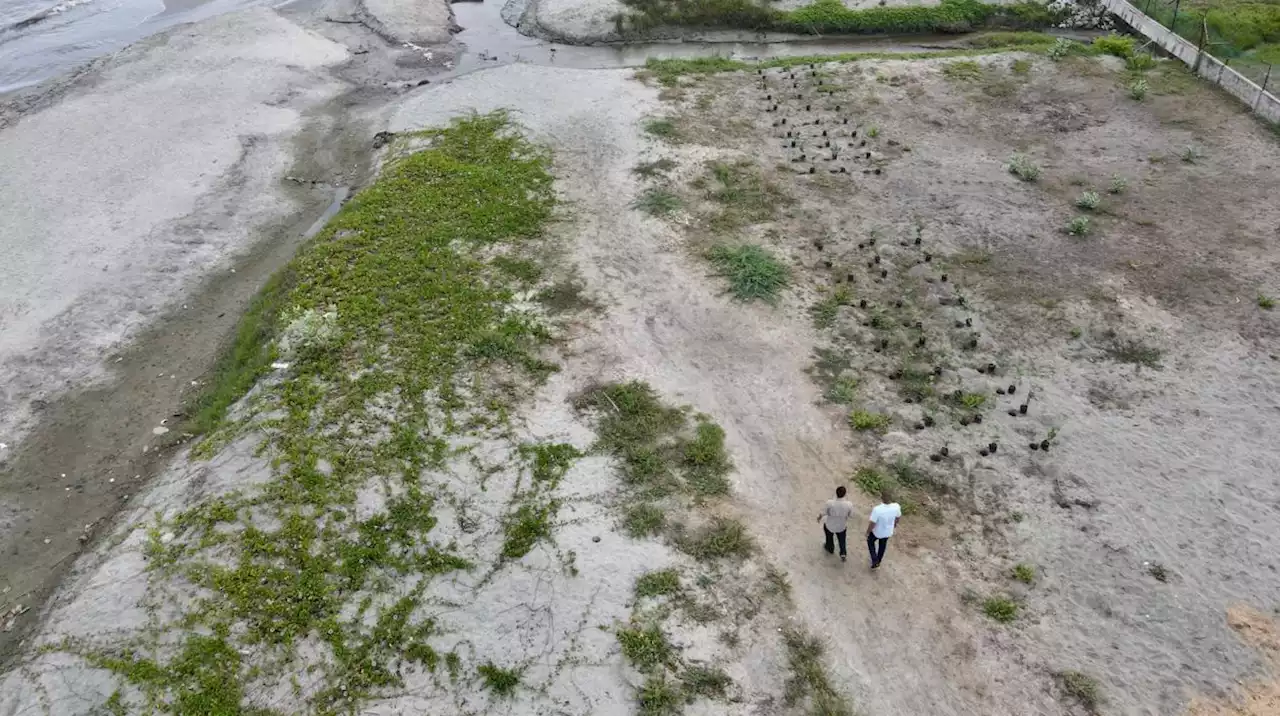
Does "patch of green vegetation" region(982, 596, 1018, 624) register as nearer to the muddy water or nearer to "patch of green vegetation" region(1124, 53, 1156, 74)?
"patch of green vegetation" region(1124, 53, 1156, 74)

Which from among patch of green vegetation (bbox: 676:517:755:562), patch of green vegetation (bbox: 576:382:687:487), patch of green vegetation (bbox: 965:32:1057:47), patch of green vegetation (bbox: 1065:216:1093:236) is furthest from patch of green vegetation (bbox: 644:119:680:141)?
patch of green vegetation (bbox: 965:32:1057:47)

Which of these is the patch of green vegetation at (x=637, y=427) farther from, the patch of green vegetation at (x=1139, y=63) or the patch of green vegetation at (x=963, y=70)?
the patch of green vegetation at (x=1139, y=63)

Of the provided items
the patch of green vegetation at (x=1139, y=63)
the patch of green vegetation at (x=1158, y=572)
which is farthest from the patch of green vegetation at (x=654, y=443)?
the patch of green vegetation at (x=1139, y=63)

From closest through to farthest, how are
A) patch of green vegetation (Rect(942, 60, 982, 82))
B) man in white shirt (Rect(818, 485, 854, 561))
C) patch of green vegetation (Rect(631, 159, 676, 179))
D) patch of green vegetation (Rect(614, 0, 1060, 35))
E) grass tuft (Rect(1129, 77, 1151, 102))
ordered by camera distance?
man in white shirt (Rect(818, 485, 854, 561)) < patch of green vegetation (Rect(631, 159, 676, 179)) < grass tuft (Rect(1129, 77, 1151, 102)) < patch of green vegetation (Rect(942, 60, 982, 82)) < patch of green vegetation (Rect(614, 0, 1060, 35))

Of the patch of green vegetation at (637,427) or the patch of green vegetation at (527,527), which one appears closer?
the patch of green vegetation at (527,527)

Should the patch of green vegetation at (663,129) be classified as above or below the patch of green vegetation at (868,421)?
above

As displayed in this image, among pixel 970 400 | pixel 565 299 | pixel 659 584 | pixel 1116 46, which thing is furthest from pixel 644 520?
pixel 1116 46

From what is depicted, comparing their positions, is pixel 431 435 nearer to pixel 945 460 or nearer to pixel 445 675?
pixel 445 675
